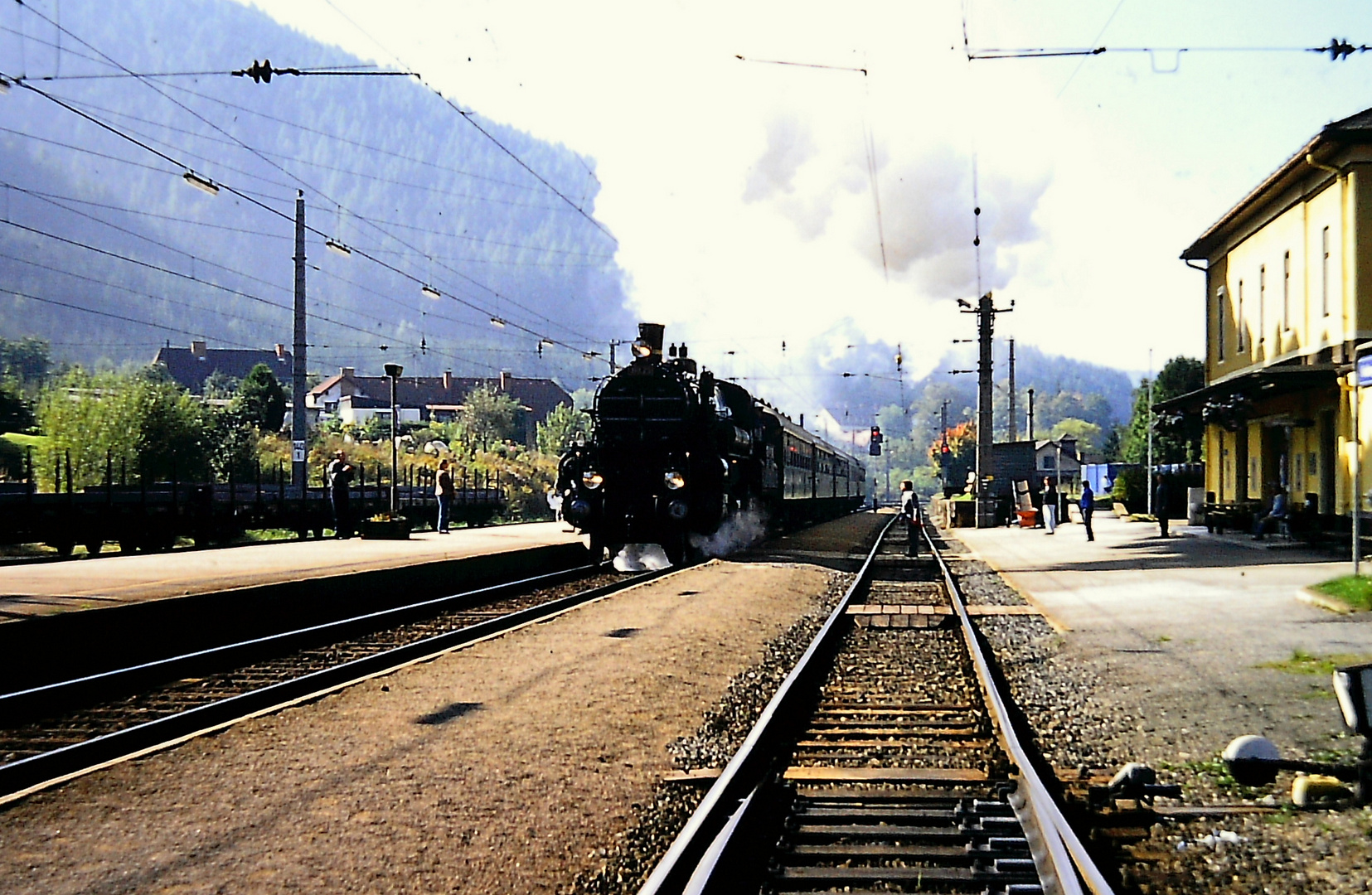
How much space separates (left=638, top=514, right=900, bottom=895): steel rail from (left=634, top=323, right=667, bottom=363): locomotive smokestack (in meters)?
13.4

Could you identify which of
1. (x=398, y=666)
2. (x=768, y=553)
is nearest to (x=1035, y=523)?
(x=768, y=553)

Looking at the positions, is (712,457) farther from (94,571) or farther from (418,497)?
(418,497)

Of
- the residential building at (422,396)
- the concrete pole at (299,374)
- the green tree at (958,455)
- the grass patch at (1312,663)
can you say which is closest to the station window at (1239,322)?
the grass patch at (1312,663)

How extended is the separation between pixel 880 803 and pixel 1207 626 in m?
8.31

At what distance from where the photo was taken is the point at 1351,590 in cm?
1387

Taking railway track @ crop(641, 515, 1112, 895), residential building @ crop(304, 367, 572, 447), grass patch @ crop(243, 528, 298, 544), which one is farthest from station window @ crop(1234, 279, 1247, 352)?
residential building @ crop(304, 367, 572, 447)

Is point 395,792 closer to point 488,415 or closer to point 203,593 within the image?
point 203,593

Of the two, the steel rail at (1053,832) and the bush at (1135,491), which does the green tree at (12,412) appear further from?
the steel rail at (1053,832)

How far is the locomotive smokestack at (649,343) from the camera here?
22.3 meters

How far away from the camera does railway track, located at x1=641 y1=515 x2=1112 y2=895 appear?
4.64 meters

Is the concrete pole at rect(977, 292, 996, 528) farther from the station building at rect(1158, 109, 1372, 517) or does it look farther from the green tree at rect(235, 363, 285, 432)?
the green tree at rect(235, 363, 285, 432)

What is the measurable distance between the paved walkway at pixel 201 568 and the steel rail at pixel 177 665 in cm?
129

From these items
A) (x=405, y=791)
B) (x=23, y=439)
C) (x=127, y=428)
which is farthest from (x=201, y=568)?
(x=23, y=439)

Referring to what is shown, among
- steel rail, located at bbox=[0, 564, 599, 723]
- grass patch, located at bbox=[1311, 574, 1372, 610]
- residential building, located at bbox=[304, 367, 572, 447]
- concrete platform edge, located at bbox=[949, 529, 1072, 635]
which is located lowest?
concrete platform edge, located at bbox=[949, 529, 1072, 635]
